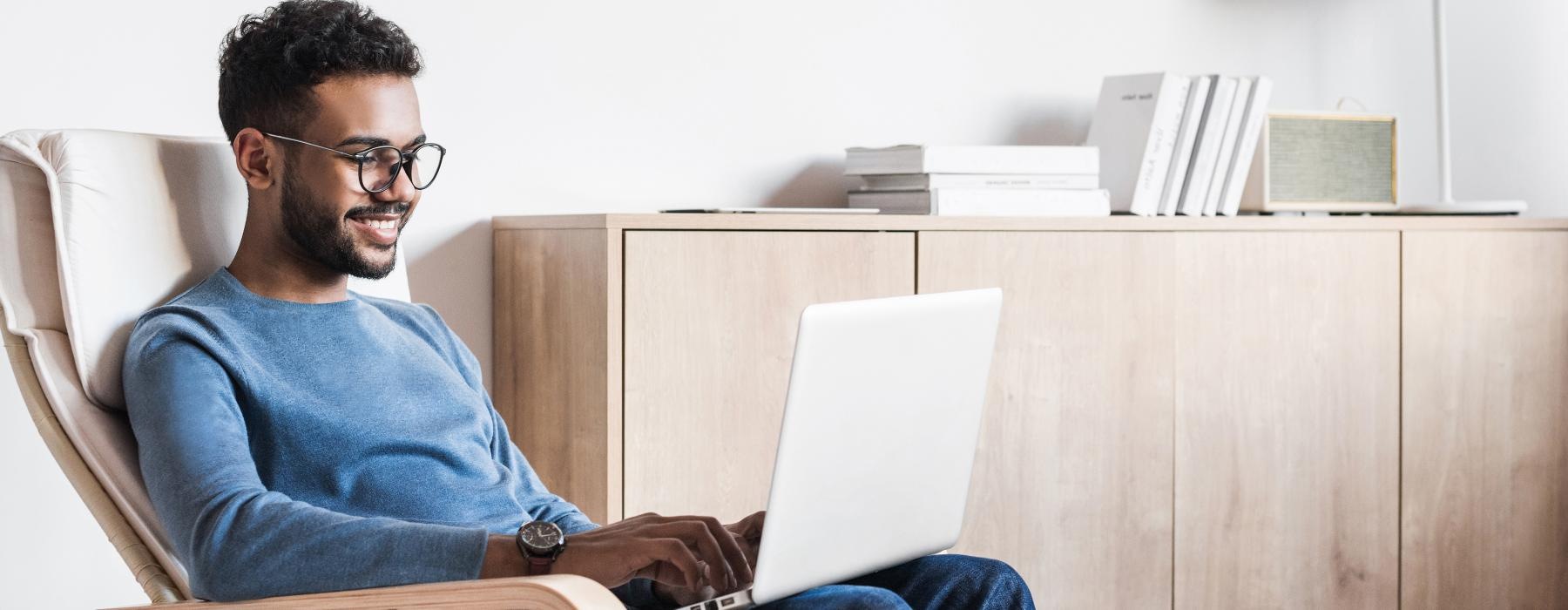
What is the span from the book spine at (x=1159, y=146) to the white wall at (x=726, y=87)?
0.30m

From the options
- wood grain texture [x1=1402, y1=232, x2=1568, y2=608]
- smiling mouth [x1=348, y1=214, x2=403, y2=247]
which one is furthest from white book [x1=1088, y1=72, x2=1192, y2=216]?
smiling mouth [x1=348, y1=214, x2=403, y2=247]

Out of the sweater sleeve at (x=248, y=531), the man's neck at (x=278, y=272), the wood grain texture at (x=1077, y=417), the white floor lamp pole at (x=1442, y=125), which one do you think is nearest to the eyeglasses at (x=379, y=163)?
the man's neck at (x=278, y=272)

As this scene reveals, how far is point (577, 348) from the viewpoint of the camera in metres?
1.99

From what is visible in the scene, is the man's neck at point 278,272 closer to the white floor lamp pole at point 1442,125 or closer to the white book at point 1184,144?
the white book at point 1184,144

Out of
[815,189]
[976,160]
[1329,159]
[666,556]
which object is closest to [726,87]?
[815,189]

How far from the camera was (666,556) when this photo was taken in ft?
3.97

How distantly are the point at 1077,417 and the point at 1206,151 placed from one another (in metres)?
0.56

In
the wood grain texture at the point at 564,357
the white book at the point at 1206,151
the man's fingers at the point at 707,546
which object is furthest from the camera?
the white book at the point at 1206,151

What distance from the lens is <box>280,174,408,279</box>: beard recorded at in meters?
1.43

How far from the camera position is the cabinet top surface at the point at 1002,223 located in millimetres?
1959

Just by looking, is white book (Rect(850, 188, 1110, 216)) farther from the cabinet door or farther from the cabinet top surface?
the cabinet door

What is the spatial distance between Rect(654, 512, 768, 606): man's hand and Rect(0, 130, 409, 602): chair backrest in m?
0.48

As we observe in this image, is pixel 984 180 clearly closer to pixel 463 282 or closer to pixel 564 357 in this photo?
pixel 564 357

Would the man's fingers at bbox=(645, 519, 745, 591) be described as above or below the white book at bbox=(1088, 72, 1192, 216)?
below
